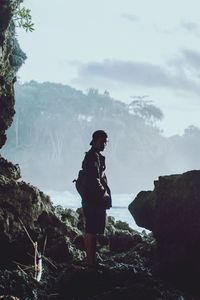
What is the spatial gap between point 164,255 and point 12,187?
3067mm

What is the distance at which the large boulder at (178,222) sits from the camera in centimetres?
697

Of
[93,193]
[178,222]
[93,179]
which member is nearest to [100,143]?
[93,179]

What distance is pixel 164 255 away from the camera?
7.39 m

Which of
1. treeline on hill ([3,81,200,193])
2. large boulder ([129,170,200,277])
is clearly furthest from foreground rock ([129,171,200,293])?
treeline on hill ([3,81,200,193])

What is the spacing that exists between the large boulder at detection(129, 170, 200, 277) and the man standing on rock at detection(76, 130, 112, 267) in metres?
1.36

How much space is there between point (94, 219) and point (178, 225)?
1592mm

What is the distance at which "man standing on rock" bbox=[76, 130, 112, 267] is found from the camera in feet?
21.6

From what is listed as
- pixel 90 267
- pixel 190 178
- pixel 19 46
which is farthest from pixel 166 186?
pixel 19 46

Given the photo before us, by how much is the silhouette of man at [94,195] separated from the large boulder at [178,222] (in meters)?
1.36

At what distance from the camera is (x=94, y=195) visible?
261 inches

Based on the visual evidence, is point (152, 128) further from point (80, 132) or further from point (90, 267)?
point (90, 267)

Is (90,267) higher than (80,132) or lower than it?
lower

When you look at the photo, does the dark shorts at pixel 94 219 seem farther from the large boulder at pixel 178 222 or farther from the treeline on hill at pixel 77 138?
the treeline on hill at pixel 77 138

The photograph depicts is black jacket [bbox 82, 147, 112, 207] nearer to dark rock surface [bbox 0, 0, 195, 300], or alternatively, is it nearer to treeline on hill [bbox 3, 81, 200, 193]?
dark rock surface [bbox 0, 0, 195, 300]
